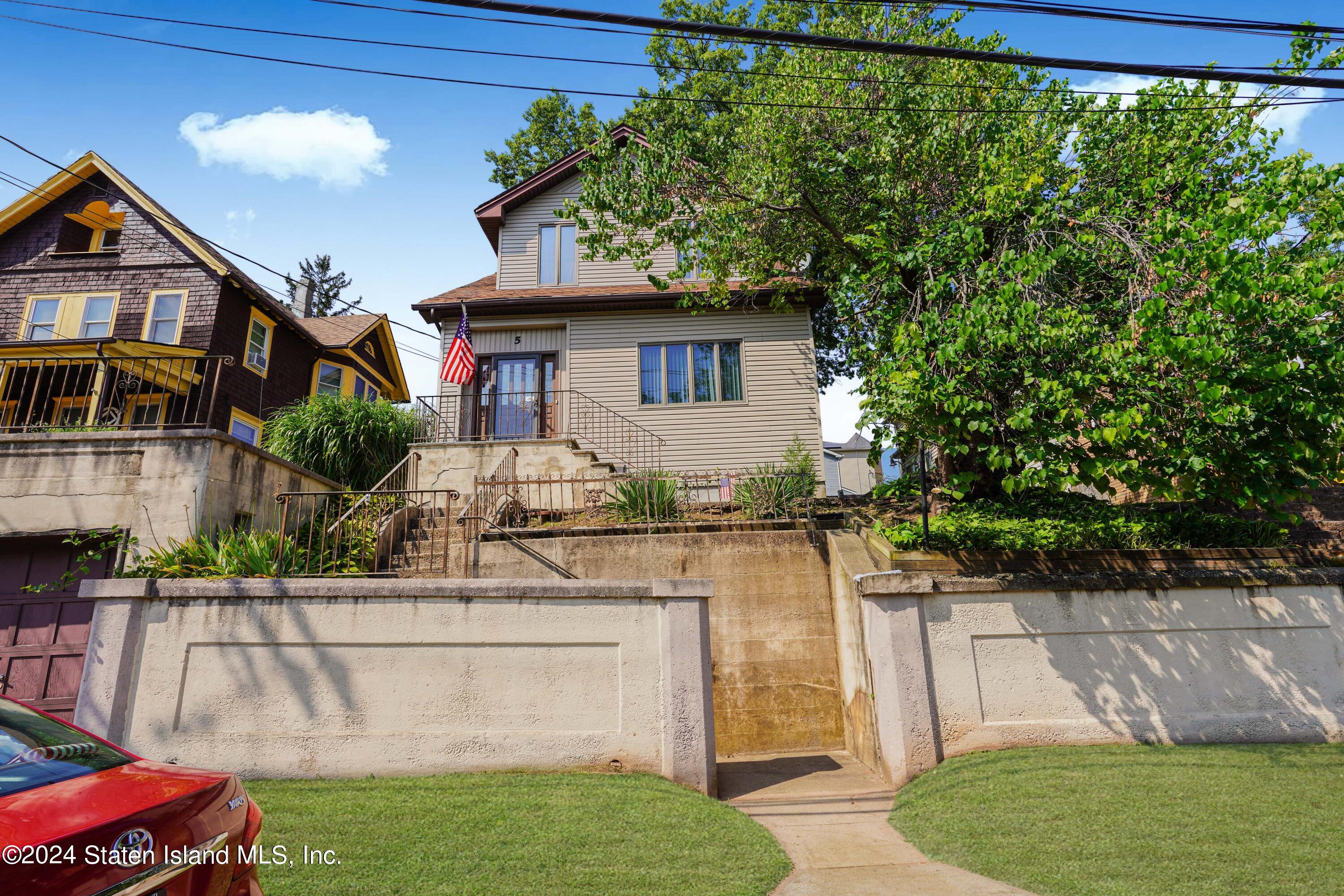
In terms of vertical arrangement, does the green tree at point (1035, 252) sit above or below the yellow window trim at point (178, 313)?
below

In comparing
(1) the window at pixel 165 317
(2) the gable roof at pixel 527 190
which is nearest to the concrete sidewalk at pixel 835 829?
(2) the gable roof at pixel 527 190

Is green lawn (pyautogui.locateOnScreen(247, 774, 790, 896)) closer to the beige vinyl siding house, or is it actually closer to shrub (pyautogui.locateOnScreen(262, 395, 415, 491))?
shrub (pyautogui.locateOnScreen(262, 395, 415, 491))

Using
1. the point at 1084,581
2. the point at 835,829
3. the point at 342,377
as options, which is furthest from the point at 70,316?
the point at 1084,581

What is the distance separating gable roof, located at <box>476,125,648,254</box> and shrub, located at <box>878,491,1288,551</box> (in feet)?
41.5

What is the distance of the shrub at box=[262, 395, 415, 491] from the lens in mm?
14867

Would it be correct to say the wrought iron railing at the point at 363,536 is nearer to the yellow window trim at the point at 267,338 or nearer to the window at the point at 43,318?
the yellow window trim at the point at 267,338

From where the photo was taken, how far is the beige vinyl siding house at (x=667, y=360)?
52.0 ft

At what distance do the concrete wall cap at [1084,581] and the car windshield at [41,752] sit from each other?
6.39 metres

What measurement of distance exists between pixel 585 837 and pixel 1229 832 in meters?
4.87

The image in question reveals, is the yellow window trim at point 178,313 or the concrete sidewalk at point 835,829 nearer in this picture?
the concrete sidewalk at point 835,829

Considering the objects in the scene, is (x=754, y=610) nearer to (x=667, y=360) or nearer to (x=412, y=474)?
(x=412, y=474)

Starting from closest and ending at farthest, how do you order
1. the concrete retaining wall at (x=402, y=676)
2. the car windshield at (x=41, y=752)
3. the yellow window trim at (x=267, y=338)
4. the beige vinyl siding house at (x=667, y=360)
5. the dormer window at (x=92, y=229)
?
the car windshield at (x=41, y=752), the concrete retaining wall at (x=402, y=676), the beige vinyl siding house at (x=667, y=360), the dormer window at (x=92, y=229), the yellow window trim at (x=267, y=338)

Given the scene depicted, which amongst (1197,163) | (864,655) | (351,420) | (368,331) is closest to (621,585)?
(864,655)

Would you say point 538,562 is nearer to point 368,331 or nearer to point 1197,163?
point 1197,163
